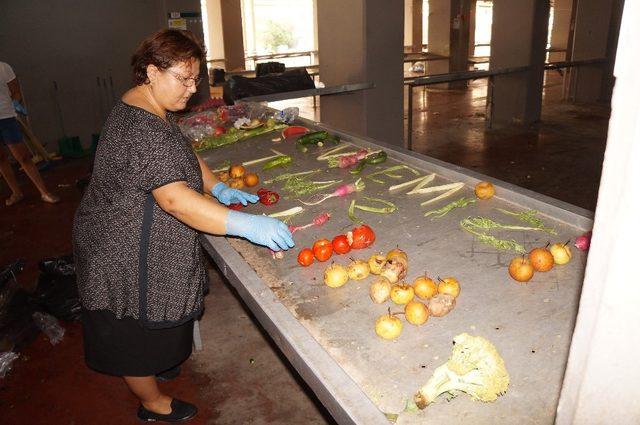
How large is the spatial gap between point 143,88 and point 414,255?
1629 mm

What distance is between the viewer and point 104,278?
7.80ft

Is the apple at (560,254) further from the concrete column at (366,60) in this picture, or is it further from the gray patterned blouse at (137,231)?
the concrete column at (366,60)

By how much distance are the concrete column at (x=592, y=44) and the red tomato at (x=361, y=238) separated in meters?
13.0

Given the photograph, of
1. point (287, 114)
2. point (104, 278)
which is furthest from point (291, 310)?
point (287, 114)

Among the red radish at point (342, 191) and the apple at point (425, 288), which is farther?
the red radish at point (342, 191)

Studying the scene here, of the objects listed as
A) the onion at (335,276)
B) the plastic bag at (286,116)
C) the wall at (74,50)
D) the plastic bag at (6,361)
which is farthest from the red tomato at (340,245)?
the wall at (74,50)

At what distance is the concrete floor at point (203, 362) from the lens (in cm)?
332

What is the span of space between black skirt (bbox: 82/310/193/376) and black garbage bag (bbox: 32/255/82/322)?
172 centimetres

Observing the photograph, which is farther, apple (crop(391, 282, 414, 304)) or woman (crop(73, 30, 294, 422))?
woman (crop(73, 30, 294, 422))

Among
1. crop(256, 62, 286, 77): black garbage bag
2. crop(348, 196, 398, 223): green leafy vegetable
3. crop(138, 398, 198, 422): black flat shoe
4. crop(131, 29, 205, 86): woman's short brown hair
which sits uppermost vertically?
crop(131, 29, 205, 86): woman's short brown hair

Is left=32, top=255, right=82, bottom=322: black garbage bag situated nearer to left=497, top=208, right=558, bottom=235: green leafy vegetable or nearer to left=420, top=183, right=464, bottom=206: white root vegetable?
left=420, top=183, right=464, bottom=206: white root vegetable

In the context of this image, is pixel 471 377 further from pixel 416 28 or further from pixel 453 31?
pixel 416 28

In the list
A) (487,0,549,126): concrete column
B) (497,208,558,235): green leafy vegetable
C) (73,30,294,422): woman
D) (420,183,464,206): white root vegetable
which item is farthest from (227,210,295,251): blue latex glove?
(487,0,549,126): concrete column

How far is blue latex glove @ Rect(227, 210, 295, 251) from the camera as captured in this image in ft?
7.29
